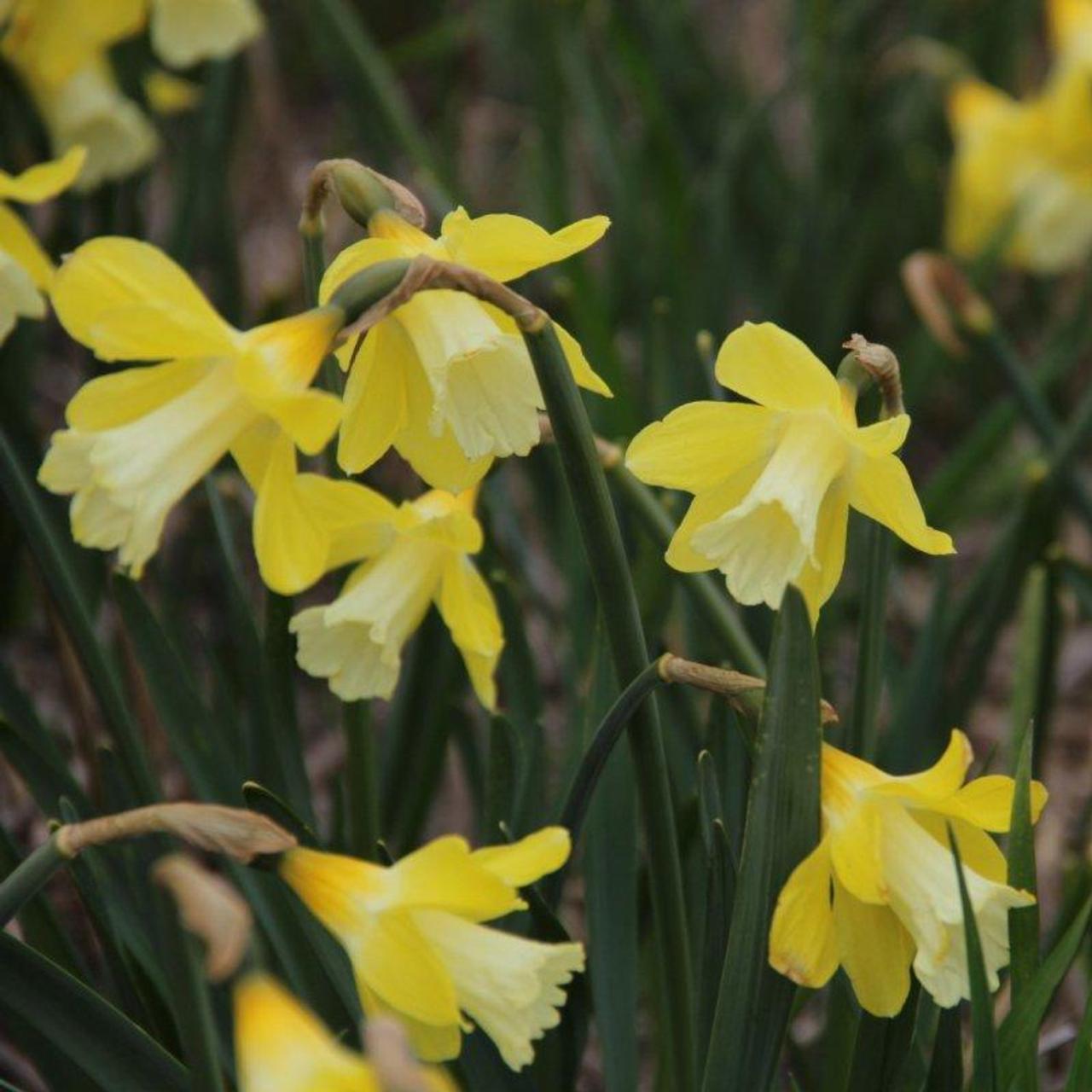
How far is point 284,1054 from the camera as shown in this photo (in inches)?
26.9

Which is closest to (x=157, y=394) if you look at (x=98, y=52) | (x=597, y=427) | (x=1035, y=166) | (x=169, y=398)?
(x=169, y=398)

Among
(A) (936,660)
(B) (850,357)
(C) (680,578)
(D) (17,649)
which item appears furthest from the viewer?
(D) (17,649)

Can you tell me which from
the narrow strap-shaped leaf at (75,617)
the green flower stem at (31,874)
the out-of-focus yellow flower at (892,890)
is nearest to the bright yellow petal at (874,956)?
the out-of-focus yellow flower at (892,890)

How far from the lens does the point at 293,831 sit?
1069mm

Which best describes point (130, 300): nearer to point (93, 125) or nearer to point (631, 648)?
point (631, 648)

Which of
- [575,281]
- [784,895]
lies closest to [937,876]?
[784,895]

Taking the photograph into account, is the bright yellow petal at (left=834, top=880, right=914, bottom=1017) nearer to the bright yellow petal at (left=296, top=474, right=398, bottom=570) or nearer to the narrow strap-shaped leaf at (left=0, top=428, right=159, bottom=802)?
the bright yellow petal at (left=296, top=474, right=398, bottom=570)

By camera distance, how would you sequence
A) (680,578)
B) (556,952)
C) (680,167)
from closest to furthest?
(556,952)
(680,578)
(680,167)

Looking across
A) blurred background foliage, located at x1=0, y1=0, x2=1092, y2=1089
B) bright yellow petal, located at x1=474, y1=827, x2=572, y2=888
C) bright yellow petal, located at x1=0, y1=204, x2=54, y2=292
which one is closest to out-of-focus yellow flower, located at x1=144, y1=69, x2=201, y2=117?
blurred background foliage, located at x1=0, y1=0, x2=1092, y2=1089

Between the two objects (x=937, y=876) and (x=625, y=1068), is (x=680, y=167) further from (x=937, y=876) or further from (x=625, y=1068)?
(x=937, y=876)

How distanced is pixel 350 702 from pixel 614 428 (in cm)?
89

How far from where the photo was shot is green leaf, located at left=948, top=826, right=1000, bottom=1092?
35.6 inches

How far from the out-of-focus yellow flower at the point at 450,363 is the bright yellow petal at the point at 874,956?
0.33 m

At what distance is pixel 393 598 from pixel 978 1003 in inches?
18.4
